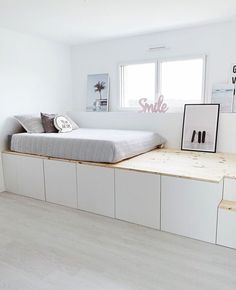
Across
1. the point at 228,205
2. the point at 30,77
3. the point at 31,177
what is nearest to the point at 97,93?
the point at 30,77

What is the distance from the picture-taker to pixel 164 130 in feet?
11.8

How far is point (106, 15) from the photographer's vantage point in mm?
2873

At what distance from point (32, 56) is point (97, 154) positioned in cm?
199

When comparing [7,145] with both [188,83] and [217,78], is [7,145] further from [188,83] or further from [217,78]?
[217,78]

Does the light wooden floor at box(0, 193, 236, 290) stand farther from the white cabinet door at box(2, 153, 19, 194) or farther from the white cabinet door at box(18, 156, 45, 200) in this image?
the white cabinet door at box(2, 153, 19, 194)

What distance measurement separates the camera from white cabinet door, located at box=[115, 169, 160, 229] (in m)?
2.42

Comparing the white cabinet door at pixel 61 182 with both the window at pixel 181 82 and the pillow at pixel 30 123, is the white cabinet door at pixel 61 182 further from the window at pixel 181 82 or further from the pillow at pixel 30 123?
the window at pixel 181 82

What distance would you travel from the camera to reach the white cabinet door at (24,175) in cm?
317

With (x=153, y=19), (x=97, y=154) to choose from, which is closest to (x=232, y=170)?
(x=97, y=154)

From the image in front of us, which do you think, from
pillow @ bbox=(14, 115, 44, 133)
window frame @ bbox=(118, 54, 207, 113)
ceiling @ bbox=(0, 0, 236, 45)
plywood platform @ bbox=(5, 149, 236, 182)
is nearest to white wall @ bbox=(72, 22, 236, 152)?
window frame @ bbox=(118, 54, 207, 113)

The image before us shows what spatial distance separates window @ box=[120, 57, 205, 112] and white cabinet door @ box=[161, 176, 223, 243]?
1633mm

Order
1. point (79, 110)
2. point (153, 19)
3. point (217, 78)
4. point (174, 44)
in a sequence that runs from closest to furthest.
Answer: point (153, 19) → point (217, 78) → point (174, 44) → point (79, 110)

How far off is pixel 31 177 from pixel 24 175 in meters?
0.12

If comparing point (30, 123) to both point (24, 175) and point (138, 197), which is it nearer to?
point (24, 175)
